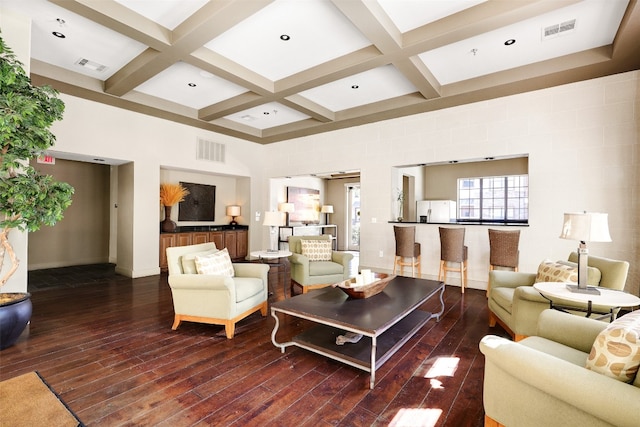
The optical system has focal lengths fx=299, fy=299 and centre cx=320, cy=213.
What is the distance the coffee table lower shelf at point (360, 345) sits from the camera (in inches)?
88.9

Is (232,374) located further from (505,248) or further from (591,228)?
(505,248)

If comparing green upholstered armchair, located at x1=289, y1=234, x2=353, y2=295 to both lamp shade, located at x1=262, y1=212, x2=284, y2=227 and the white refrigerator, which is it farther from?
the white refrigerator

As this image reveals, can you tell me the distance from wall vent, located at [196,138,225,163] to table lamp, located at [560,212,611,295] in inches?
260

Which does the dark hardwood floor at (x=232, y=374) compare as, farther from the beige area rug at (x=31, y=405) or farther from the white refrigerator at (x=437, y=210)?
the white refrigerator at (x=437, y=210)

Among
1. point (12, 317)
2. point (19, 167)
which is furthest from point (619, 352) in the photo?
point (19, 167)

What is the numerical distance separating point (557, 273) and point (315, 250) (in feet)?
9.91

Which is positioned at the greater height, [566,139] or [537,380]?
[566,139]

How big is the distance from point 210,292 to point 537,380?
8.88 ft

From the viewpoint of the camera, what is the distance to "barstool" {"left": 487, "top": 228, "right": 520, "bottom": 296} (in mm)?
4352

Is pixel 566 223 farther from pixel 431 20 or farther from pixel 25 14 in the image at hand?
pixel 25 14

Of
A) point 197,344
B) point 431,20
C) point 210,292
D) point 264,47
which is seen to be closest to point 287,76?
point 264,47

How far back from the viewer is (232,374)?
7.72 feet

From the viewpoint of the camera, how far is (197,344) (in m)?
2.88

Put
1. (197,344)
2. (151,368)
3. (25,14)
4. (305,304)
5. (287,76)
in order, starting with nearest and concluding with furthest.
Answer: (151,368)
(305,304)
(197,344)
(25,14)
(287,76)
